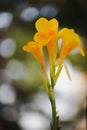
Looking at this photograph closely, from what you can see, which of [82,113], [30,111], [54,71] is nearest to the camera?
[54,71]

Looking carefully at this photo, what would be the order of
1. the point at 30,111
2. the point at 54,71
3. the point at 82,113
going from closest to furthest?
the point at 54,71, the point at 82,113, the point at 30,111

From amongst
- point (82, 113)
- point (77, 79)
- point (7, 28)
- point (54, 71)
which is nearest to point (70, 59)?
point (77, 79)

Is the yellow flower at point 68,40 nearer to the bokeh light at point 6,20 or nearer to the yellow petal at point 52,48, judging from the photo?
the yellow petal at point 52,48

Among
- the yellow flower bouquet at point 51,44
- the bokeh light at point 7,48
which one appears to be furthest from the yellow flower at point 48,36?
the bokeh light at point 7,48

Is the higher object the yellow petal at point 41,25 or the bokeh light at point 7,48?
the yellow petal at point 41,25

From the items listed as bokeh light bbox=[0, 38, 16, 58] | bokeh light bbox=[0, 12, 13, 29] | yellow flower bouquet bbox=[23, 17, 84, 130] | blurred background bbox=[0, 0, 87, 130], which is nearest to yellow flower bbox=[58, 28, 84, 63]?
yellow flower bouquet bbox=[23, 17, 84, 130]

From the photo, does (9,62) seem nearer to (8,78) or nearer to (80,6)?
(8,78)

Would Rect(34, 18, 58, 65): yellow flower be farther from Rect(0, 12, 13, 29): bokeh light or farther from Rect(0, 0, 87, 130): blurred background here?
Rect(0, 12, 13, 29): bokeh light
